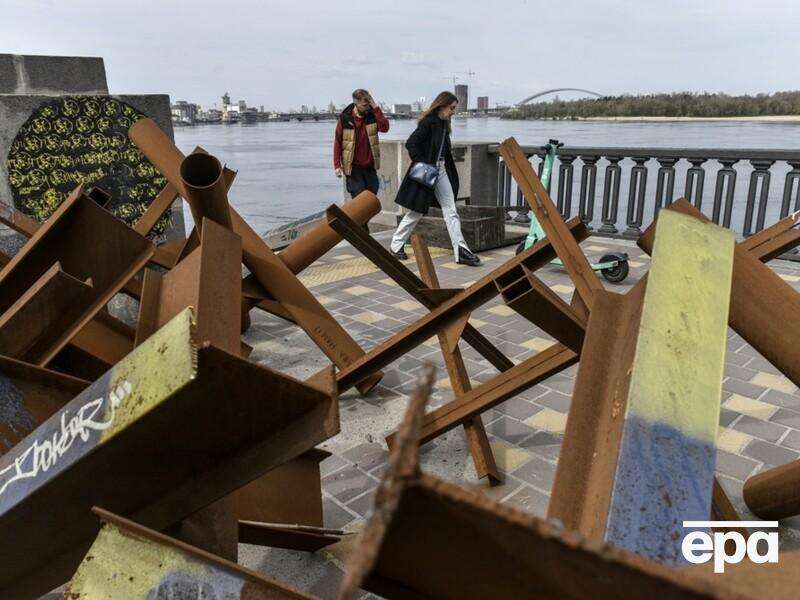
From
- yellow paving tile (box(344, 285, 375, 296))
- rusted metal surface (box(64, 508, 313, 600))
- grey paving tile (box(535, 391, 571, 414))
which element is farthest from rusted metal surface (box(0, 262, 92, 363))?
yellow paving tile (box(344, 285, 375, 296))

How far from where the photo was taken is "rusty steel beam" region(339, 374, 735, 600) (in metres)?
0.48

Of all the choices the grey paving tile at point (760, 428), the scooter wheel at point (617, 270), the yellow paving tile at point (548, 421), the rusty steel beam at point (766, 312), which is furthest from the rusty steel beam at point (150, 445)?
the scooter wheel at point (617, 270)

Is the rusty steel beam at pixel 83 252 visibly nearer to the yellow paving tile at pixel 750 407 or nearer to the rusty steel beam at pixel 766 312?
the rusty steel beam at pixel 766 312

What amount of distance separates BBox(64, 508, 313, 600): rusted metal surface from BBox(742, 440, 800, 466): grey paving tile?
288 cm

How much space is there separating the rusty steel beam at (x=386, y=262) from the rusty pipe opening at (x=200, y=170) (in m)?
0.52

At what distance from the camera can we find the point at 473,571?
603mm

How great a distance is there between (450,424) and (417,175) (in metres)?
4.79

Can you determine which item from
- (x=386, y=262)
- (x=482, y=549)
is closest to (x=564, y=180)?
(x=386, y=262)

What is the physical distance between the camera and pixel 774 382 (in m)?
3.86

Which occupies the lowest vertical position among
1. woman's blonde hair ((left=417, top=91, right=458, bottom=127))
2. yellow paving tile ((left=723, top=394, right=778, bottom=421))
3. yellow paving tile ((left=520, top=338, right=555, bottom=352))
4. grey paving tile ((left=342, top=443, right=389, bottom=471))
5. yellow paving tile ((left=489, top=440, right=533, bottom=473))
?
yellow paving tile ((left=723, top=394, right=778, bottom=421))

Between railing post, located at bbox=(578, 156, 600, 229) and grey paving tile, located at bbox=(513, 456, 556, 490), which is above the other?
railing post, located at bbox=(578, 156, 600, 229)

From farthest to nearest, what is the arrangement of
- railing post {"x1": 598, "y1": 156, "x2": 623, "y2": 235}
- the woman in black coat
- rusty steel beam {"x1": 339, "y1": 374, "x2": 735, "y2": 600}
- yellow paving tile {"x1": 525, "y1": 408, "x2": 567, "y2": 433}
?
railing post {"x1": 598, "y1": 156, "x2": 623, "y2": 235} < the woman in black coat < yellow paving tile {"x1": 525, "y1": 408, "x2": 567, "y2": 433} < rusty steel beam {"x1": 339, "y1": 374, "x2": 735, "y2": 600}

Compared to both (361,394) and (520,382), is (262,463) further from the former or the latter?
(361,394)

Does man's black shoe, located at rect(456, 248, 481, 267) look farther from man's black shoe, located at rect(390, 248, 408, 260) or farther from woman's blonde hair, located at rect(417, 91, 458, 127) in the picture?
woman's blonde hair, located at rect(417, 91, 458, 127)
